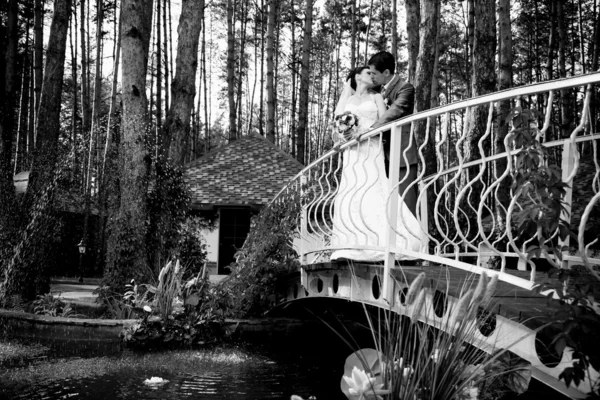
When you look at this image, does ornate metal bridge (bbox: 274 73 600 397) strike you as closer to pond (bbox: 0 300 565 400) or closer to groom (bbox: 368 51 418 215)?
groom (bbox: 368 51 418 215)

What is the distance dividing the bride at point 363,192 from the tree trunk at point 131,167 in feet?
13.8

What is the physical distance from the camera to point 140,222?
914 cm

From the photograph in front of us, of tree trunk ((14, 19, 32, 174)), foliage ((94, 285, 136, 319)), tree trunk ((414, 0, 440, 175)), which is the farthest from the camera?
tree trunk ((14, 19, 32, 174))

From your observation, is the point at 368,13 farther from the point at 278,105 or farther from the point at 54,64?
the point at 54,64

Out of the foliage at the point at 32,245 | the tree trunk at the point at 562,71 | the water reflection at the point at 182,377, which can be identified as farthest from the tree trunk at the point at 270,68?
the water reflection at the point at 182,377

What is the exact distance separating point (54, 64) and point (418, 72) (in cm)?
704

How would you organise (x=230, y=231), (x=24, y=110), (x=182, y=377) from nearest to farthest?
(x=182, y=377), (x=230, y=231), (x=24, y=110)

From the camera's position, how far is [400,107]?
537 centimetres

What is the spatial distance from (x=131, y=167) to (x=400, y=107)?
17.3ft

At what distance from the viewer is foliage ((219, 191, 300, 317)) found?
296 inches

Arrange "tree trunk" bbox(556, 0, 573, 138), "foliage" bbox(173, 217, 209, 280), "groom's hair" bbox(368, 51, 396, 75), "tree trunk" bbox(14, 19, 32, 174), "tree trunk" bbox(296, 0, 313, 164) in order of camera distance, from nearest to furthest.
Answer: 1. "groom's hair" bbox(368, 51, 396, 75)
2. "foliage" bbox(173, 217, 209, 280)
3. "tree trunk" bbox(556, 0, 573, 138)
4. "tree trunk" bbox(14, 19, 32, 174)
5. "tree trunk" bbox(296, 0, 313, 164)

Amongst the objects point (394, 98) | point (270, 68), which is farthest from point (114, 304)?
point (270, 68)

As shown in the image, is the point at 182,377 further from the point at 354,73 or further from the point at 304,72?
the point at 304,72

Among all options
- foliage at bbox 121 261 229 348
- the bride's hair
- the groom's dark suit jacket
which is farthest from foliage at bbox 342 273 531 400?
foliage at bbox 121 261 229 348
